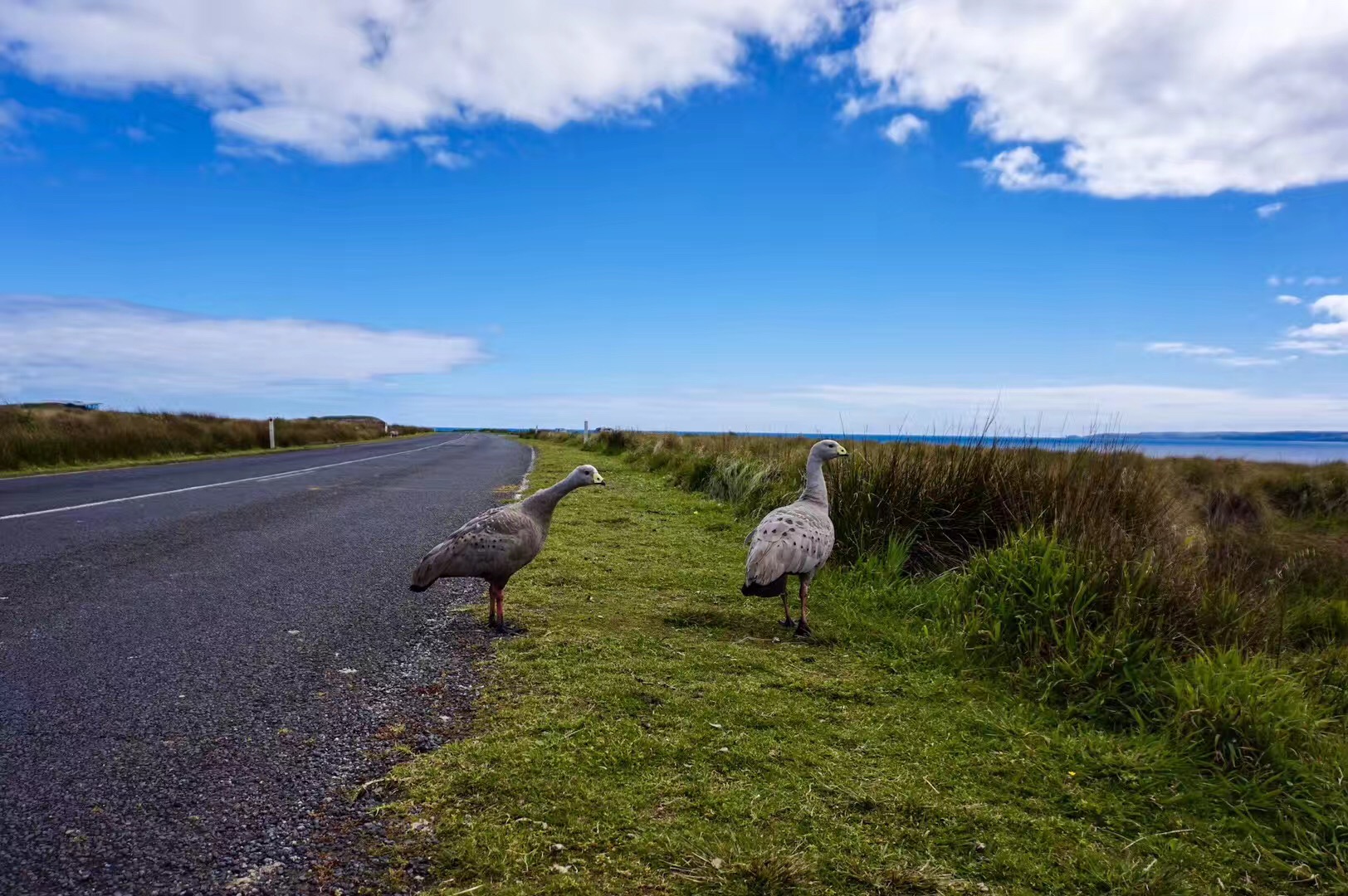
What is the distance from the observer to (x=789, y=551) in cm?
586

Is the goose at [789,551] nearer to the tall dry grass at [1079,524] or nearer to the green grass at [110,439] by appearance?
the tall dry grass at [1079,524]

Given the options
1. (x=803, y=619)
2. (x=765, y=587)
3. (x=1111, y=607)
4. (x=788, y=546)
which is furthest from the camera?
(x=803, y=619)

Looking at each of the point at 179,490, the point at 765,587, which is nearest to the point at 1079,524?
the point at 765,587

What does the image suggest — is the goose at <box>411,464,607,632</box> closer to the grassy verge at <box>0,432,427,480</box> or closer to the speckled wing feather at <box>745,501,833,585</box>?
the speckled wing feather at <box>745,501,833,585</box>

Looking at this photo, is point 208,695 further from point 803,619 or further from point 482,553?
point 803,619

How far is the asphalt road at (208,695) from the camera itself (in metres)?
2.90

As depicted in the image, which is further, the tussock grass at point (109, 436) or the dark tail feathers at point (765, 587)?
the tussock grass at point (109, 436)

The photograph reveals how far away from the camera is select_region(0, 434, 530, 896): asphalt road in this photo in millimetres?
2904

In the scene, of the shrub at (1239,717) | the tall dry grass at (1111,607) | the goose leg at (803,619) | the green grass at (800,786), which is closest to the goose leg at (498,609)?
the green grass at (800,786)

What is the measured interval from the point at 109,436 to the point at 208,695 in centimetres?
2657

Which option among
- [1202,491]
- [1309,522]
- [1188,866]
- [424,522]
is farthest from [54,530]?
[1309,522]

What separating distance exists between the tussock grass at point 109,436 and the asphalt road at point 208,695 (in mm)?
15565

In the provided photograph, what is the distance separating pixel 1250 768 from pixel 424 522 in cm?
1015

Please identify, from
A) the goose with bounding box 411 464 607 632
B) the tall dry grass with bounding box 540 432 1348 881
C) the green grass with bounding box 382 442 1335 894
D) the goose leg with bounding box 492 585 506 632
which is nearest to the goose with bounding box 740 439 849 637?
the green grass with bounding box 382 442 1335 894
